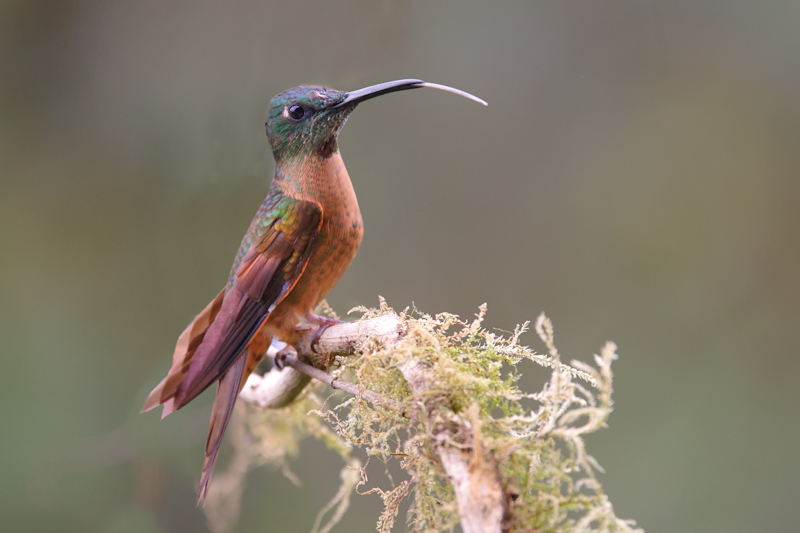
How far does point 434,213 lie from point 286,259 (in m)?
1.32

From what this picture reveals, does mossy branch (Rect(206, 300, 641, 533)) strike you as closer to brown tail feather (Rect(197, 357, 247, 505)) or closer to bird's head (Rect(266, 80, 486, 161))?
brown tail feather (Rect(197, 357, 247, 505))

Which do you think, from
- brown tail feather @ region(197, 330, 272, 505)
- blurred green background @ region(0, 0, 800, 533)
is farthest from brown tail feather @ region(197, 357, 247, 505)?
blurred green background @ region(0, 0, 800, 533)

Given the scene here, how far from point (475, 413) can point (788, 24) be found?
2.43 m

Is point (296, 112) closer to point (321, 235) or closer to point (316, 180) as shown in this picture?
point (316, 180)

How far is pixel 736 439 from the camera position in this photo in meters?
2.09

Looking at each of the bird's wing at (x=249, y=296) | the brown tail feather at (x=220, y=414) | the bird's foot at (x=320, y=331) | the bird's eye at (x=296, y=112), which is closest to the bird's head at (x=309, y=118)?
the bird's eye at (x=296, y=112)

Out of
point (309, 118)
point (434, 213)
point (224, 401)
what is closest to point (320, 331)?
point (224, 401)

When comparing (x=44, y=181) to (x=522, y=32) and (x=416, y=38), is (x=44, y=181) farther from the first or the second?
(x=522, y=32)

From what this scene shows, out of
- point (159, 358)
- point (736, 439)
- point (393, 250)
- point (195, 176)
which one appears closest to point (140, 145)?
point (195, 176)

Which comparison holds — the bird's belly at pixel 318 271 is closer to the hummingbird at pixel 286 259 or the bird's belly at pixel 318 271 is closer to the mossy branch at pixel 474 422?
the hummingbird at pixel 286 259

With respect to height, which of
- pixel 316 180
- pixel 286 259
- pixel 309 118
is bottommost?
pixel 286 259

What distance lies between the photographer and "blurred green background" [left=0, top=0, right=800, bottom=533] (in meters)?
2.08

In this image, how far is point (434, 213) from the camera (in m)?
2.45

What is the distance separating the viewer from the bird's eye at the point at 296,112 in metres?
1.30
